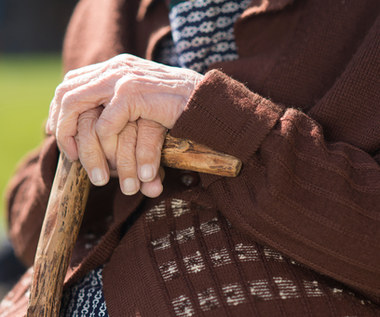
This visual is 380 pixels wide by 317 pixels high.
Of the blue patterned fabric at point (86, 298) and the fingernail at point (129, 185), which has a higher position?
the fingernail at point (129, 185)

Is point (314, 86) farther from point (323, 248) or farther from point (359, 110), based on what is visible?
point (323, 248)

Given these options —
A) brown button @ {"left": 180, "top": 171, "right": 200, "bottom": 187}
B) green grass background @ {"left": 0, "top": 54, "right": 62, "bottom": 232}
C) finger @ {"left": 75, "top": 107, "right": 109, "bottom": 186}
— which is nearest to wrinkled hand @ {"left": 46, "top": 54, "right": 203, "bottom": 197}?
finger @ {"left": 75, "top": 107, "right": 109, "bottom": 186}

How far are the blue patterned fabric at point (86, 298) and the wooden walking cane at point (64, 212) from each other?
0.07 m

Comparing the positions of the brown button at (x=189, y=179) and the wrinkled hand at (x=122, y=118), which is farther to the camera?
the brown button at (x=189, y=179)

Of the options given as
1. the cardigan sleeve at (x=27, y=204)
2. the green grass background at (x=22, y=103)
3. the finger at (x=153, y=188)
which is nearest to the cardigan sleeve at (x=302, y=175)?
the finger at (x=153, y=188)

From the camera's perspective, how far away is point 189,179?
105cm

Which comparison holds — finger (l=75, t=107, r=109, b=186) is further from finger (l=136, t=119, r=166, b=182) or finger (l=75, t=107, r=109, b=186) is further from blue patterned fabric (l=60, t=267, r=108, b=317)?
blue patterned fabric (l=60, t=267, r=108, b=317)

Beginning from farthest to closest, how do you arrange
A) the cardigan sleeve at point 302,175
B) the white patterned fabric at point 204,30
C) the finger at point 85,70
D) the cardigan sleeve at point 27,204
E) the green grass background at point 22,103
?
the green grass background at point 22,103
the cardigan sleeve at point 27,204
the white patterned fabric at point 204,30
the finger at point 85,70
the cardigan sleeve at point 302,175

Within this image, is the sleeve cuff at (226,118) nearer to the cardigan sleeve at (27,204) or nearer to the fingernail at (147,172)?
the fingernail at (147,172)

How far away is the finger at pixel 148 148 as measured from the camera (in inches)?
36.9

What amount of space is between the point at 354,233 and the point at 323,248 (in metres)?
0.06


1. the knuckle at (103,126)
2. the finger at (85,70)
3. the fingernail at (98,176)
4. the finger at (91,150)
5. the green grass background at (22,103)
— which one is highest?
the finger at (85,70)

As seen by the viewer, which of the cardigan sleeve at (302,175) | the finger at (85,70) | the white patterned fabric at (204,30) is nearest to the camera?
the cardigan sleeve at (302,175)

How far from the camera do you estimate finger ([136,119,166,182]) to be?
937mm
